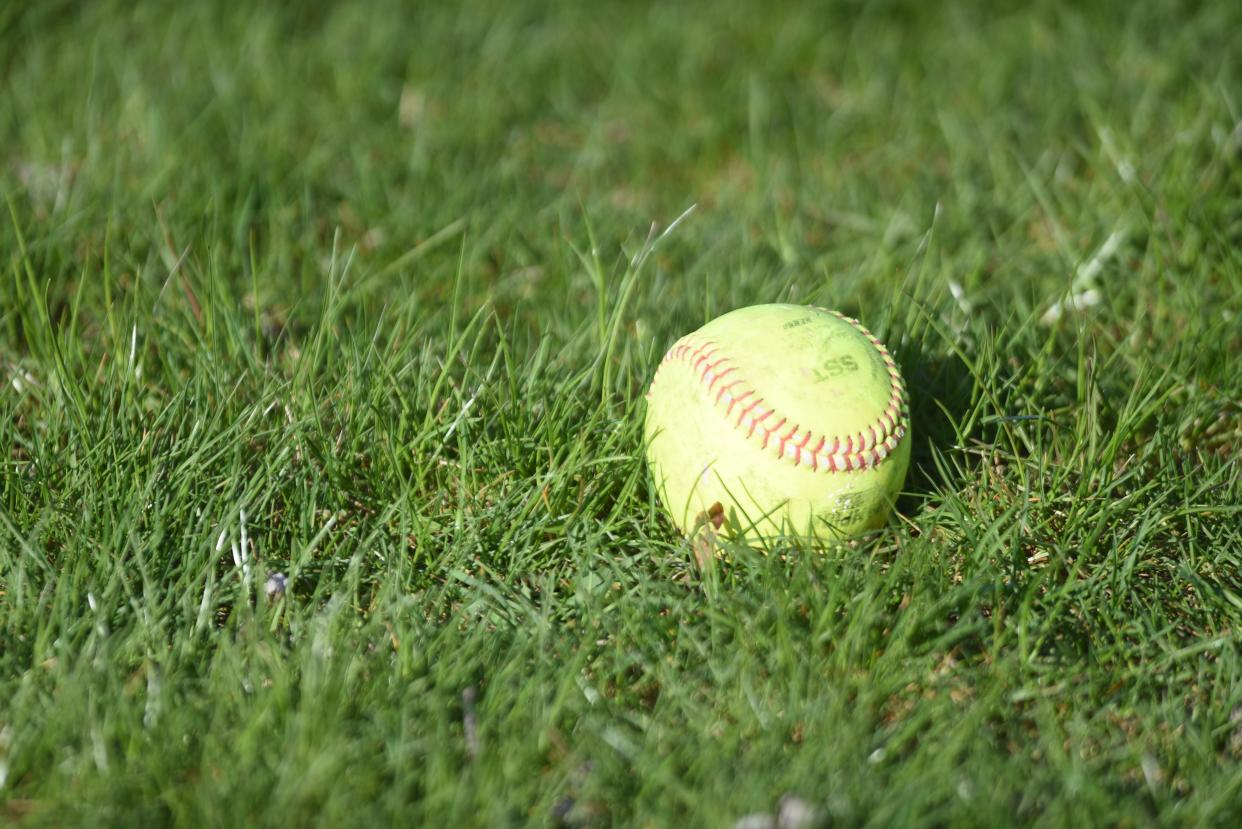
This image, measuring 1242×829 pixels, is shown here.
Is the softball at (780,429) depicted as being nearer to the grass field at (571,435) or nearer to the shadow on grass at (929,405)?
the grass field at (571,435)

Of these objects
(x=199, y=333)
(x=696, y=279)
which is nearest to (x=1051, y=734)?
(x=696, y=279)

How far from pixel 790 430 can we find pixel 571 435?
617 mm

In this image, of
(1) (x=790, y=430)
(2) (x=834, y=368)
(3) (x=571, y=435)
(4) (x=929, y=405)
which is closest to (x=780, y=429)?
(1) (x=790, y=430)

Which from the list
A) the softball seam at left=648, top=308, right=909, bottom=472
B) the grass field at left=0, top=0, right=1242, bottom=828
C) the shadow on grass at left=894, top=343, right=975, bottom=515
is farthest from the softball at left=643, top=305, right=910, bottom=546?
the shadow on grass at left=894, top=343, right=975, bottom=515

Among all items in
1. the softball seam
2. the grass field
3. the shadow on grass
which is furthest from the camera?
the shadow on grass

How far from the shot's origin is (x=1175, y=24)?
4.68m

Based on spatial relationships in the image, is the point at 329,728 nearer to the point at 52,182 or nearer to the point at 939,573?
the point at 939,573

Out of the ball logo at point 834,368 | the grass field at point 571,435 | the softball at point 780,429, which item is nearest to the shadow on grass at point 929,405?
the grass field at point 571,435

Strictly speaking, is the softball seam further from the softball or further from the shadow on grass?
the shadow on grass

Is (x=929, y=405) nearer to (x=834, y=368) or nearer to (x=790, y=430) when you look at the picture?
(x=834, y=368)

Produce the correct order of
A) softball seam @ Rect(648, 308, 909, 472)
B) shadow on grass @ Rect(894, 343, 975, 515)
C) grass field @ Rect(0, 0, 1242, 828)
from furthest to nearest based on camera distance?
shadow on grass @ Rect(894, 343, 975, 515) < softball seam @ Rect(648, 308, 909, 472) < grass field @ Rect(0, 0, 1242, 828)

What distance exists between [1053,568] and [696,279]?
1.45m

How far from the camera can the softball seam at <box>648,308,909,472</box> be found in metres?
2.46

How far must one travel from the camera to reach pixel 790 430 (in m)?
2.45
